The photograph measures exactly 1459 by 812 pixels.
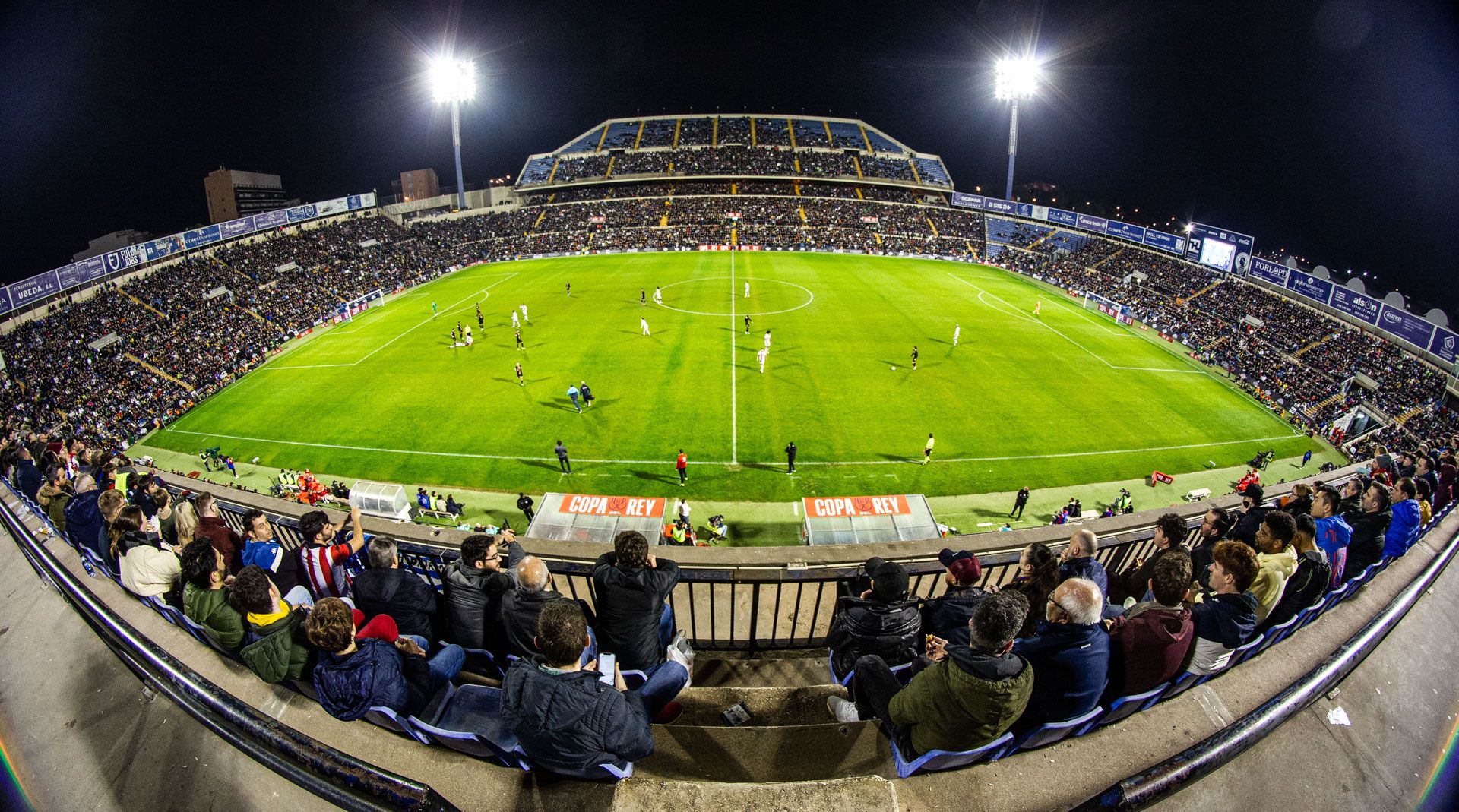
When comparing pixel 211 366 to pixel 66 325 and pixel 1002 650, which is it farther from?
pixel 1002 650

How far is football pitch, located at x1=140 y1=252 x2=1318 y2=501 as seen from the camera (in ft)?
71.9

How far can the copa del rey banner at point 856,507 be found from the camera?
17.0m

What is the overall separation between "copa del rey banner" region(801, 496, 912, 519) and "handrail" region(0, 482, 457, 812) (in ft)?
47.1

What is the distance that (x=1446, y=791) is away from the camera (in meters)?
3.55

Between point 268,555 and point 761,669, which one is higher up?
point 268,555

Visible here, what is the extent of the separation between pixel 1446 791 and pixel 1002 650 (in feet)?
9.96

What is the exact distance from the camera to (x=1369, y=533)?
595 cm

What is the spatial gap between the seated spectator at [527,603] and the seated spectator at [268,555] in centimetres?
311

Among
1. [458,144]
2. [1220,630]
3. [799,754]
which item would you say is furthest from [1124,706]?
[458,144]

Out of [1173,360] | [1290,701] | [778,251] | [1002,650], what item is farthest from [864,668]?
[778,251]

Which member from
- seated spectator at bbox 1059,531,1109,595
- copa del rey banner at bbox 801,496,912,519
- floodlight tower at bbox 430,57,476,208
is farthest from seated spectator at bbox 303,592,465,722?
floodlight tower at bbox 430,57,476,208

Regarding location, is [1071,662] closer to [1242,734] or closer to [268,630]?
[1242,734]

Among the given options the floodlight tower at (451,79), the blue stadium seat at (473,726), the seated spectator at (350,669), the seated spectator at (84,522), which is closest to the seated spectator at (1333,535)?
the blue stadium seat at (473,726)

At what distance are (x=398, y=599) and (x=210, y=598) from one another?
1330 millimetres
